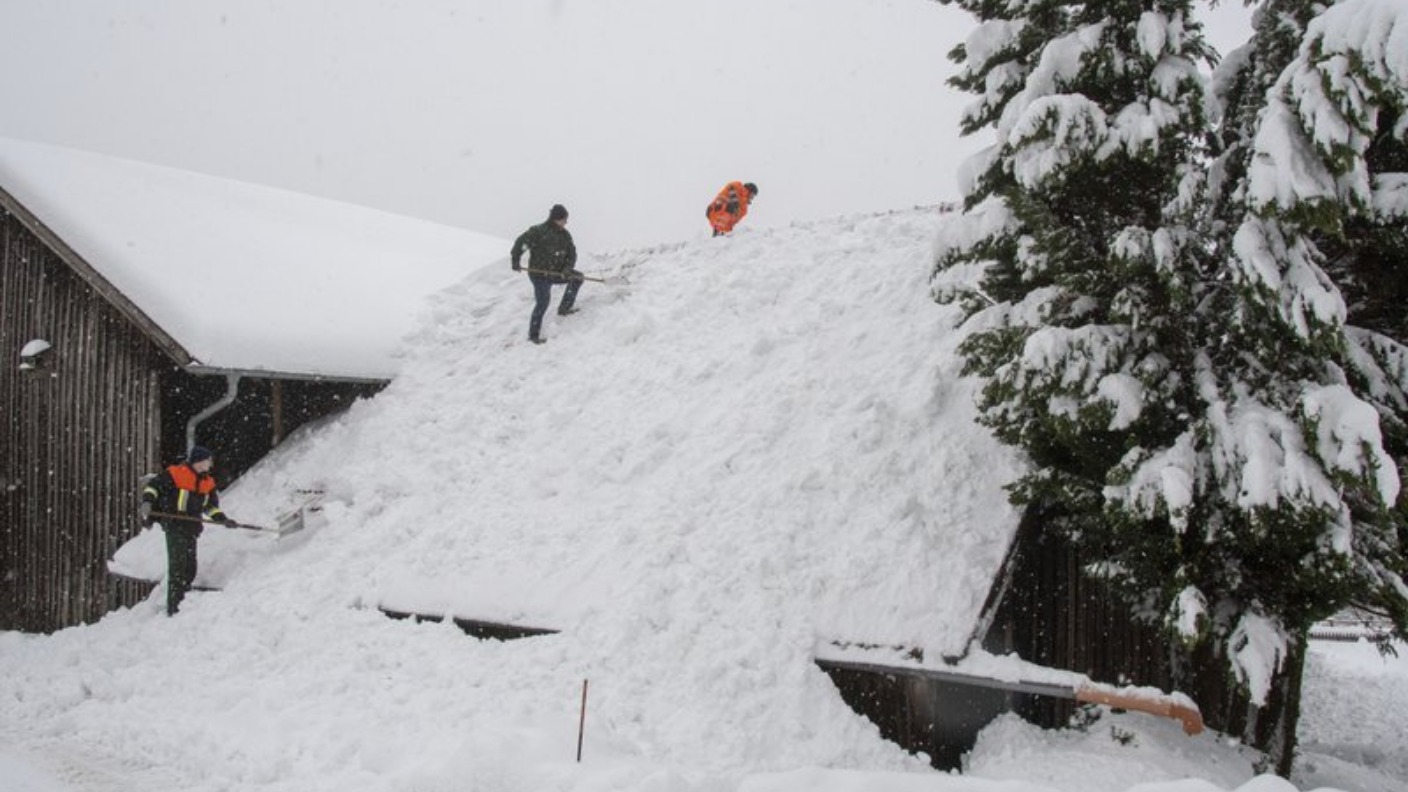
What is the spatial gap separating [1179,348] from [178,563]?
11014 millimetres

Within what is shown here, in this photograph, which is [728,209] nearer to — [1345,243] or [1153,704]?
[1345,243]

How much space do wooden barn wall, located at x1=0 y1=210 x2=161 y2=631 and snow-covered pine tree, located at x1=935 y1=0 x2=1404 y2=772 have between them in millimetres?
11630

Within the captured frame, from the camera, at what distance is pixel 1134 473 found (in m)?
6.44

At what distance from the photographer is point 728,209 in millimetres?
17219

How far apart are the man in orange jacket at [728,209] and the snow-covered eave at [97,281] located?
375 inches

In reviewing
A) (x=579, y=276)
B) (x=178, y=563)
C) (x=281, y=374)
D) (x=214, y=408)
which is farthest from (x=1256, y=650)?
(x=214, y=408)

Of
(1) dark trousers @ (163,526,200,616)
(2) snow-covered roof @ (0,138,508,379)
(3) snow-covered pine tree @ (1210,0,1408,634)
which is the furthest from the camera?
(2) snow-covered roof @ (0,138,508,379)

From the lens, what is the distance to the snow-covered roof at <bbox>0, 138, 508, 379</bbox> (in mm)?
12109

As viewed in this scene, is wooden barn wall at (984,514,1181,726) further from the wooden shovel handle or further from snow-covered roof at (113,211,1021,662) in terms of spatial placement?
the wooden shovel handle

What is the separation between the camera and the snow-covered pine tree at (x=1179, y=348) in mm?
5789

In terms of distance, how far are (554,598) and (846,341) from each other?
5.21 meters

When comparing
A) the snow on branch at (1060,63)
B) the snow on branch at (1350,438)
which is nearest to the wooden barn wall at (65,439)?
the snow on branch at (1060,63)

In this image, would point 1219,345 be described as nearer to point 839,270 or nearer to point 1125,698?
point 1125,698

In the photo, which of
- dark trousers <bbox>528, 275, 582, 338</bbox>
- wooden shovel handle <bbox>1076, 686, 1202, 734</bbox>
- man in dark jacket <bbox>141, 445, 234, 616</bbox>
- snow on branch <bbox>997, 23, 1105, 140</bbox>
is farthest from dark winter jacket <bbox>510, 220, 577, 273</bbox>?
wooden shovel handle <bbox>1076, 686, 1202, 734</bbox>
